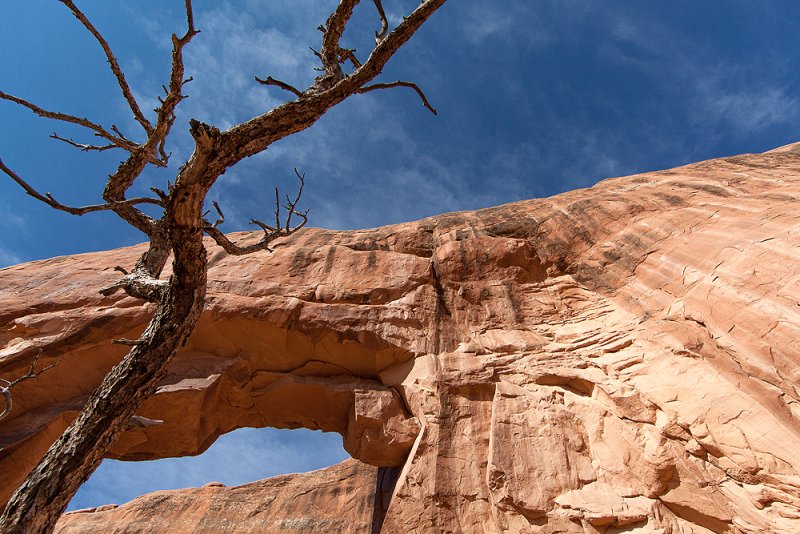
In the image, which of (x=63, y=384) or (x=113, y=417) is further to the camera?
(x=63, y=384)

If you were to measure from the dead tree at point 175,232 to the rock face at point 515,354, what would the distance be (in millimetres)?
1753

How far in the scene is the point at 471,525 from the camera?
8805 millimetres

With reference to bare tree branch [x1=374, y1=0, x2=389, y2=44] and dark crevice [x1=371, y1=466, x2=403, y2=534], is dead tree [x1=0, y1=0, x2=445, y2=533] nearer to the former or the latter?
bare tree branch [x1=374, y1=0, x2=389, y2=44]

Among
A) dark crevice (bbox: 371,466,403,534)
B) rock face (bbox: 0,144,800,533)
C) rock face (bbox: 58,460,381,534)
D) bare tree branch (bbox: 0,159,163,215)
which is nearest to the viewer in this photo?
bare tree branch (bbox: 0,159,163,215)

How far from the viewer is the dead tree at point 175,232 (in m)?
5.59

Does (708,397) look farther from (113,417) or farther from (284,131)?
(113,417)

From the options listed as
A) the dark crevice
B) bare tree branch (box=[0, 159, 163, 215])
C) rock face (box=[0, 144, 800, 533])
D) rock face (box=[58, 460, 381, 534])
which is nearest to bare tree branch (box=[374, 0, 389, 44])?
bare tree branch (box=[0, 159, 163, 215])

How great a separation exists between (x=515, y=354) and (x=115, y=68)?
10297 mm

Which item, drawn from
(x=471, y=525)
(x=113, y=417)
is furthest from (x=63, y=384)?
(x=471, y=525)

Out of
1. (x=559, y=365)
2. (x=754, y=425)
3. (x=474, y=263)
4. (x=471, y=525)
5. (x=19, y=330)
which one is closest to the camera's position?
(x=754, y=425)

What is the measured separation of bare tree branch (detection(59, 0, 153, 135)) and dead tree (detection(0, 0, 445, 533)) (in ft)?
0.05

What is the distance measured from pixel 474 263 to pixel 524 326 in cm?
288

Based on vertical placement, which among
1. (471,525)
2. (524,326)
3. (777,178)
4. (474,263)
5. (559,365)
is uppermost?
(777,178)

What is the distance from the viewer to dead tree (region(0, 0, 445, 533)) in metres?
5.59
